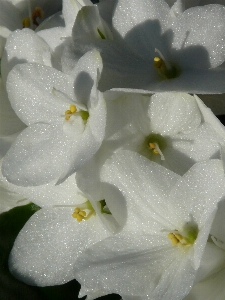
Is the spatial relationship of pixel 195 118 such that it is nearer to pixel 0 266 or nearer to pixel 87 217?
pixel 87 217

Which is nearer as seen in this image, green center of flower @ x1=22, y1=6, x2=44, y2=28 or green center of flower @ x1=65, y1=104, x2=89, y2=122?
green center of flower @ x1=65, y1=104, x2=89, y2=122

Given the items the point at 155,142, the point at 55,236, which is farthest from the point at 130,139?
the point at 55,236

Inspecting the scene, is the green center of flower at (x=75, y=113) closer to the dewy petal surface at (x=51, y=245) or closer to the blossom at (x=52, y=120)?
the blossom at (x=52, y=120)

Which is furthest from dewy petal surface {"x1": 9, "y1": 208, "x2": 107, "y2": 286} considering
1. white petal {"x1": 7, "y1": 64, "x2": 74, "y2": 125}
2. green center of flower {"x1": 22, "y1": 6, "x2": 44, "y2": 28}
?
green center of flower {"x1": 22, "y1": 6, "x2": 44, "y2": 28}

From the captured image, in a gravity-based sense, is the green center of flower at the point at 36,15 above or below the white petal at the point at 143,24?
below

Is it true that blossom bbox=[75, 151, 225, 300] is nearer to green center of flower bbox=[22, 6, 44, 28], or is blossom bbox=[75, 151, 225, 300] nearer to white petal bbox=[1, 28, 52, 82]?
white petal bbox=[1, 28, 52, 82]

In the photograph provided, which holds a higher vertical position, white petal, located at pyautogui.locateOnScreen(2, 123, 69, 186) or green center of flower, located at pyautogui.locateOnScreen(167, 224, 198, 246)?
white petal, located at pyautogui.locateOnScreen(2, 123, 69, 186)

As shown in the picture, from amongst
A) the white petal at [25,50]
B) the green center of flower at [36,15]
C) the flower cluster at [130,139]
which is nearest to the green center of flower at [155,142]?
the flower cluster at [130,139]

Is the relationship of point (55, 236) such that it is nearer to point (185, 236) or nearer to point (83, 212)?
point (83, 212)
